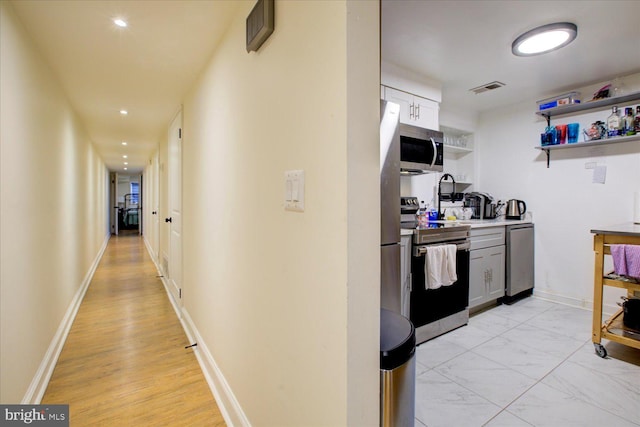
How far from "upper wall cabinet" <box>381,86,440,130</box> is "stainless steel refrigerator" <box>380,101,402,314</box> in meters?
0.78

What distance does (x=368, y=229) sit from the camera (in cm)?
81

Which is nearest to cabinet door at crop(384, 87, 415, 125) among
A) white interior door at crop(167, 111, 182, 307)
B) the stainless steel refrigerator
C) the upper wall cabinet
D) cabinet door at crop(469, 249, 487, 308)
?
the upper wall cabinet

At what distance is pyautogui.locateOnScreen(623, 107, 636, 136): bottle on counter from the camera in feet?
9.10

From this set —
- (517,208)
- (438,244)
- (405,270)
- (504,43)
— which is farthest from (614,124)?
(405,270)

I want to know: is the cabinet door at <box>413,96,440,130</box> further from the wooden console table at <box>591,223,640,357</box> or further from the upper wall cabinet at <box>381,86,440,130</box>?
the wooden console table at <box>591,223,640,357</box>

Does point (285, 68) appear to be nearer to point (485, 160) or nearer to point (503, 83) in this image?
point (503, 83)

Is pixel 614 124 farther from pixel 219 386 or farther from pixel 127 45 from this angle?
pixel 127 45

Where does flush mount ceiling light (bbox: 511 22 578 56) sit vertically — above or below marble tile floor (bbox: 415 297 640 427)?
above

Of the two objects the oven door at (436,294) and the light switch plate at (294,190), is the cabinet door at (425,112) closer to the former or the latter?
the oven door at (436,294)

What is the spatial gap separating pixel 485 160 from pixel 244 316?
13.0ft

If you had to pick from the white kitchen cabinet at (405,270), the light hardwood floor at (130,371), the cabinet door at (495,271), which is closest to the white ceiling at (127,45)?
the white kitchen cabinet at (405,270)

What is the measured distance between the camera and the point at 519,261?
11.1 ft

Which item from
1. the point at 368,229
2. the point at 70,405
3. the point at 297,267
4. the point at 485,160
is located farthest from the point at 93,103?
the point at 485,160

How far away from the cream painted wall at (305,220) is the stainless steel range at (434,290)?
4.56 ft
